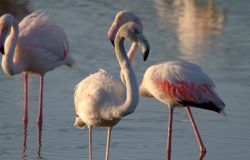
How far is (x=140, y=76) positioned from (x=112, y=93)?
4.07 meters

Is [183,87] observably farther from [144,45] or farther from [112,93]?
[144,45]

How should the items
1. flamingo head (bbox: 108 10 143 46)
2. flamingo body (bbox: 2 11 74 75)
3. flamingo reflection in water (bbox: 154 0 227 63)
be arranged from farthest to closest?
flamingo reflection in water (bbox: 154 0 227 63) → flamingo body (bbox: 2 11 74 75) → flamingo head (bbox: 108 10 143 46)

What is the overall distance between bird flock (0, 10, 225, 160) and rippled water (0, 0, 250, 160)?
0.32 meters

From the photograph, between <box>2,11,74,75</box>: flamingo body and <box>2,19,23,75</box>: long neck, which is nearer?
<box>2,19,23,75</box>: long neck

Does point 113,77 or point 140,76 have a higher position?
point 113,77

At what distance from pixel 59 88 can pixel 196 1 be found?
8440 mm

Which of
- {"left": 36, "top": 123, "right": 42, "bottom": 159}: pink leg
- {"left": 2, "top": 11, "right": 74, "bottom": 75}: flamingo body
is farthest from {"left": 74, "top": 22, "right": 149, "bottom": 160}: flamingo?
{"left": 2, "top": 11, "right": 74, "bottom": 75}: flamingo body

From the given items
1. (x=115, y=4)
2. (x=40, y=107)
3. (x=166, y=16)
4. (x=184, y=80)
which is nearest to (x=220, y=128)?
(x=184, y=80)

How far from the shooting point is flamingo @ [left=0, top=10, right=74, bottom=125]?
377 inches

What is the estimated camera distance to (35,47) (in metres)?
10.0

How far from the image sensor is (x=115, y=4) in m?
18.5

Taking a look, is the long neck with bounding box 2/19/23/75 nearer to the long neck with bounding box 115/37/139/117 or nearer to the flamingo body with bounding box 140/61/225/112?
the flamingo body with bounding box 140/61/225/112

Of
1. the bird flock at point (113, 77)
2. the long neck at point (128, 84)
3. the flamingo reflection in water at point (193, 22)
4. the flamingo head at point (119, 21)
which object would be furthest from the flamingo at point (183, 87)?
the flamingo reflection in water at point (193, 22)

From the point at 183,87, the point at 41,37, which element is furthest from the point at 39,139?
the point at 183,87
